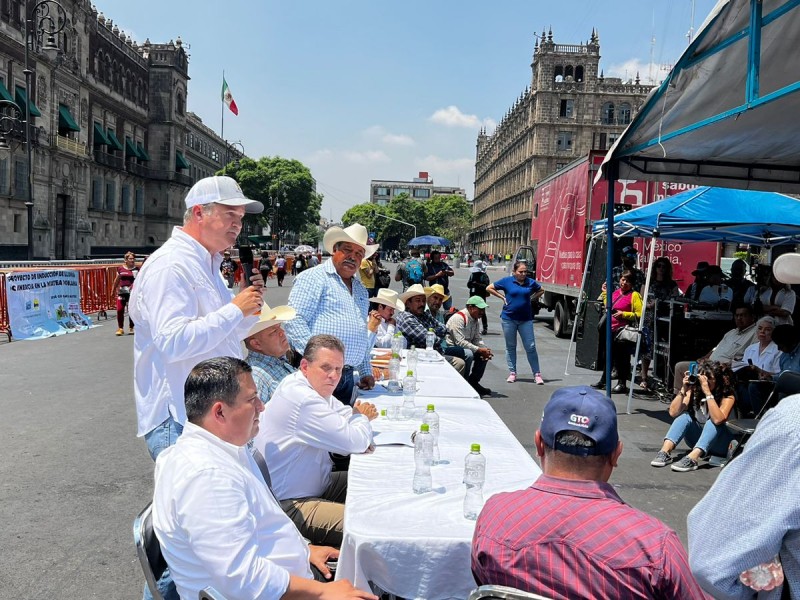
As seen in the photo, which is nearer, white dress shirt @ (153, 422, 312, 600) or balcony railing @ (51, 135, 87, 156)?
white dress shirt @ (153, 422, 312, 600)

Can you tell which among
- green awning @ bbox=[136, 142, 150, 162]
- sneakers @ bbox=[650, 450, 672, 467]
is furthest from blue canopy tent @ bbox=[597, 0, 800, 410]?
green awning @ bbox=[136, 142, 150, 162]

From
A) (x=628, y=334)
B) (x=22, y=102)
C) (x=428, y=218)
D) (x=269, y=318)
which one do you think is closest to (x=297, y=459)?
(x=269, y=318)

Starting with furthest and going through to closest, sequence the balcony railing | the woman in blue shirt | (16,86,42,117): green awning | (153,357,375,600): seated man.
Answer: the balcony railing
(16,86,42,117): green awning
the woman in blue shirt
(153,357,375,600): seated man

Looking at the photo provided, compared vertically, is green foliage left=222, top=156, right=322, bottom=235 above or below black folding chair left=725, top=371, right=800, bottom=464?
above

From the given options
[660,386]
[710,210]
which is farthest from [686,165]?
[660,386]

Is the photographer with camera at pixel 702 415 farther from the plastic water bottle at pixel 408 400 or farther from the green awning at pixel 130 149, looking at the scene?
the green awning at pixel 130 149

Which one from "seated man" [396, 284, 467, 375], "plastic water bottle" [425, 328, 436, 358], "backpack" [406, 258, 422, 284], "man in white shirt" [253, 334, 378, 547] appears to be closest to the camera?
"man in white shirt" [253, 334, 378, 547]

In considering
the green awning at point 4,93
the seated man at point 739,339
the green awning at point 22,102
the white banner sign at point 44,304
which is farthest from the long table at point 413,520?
the green awning at point 22,102

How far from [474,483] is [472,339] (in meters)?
6.25

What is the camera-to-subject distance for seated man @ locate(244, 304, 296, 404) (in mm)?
3916

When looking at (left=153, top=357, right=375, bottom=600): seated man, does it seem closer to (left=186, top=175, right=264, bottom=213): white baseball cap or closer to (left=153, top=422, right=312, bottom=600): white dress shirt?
(left=153, top=422, right=312, bottom=600): white dress shirt

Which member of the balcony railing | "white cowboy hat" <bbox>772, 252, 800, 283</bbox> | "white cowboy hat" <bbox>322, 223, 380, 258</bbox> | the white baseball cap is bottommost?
"white cowboy hat" <bbox>772, 252, 800, 283</bbox>

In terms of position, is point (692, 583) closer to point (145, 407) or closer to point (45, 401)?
point (145, 407)

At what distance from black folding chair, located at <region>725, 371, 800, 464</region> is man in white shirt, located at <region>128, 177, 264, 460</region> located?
15.1 feet
